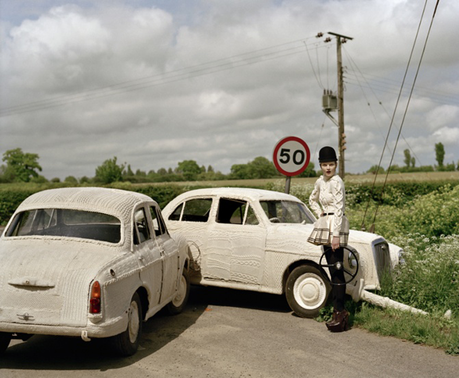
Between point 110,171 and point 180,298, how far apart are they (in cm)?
Result: 8812

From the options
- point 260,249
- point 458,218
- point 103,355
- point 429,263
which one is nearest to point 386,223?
point 458,218

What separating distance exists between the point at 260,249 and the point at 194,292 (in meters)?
2.14

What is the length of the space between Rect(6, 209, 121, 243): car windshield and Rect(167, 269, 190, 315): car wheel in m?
1.82

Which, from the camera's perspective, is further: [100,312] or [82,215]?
[82,215]

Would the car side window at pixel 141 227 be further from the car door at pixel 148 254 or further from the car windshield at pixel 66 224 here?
the car windshield at pixel 66 224

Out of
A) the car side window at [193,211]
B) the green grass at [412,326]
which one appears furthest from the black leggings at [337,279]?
the car side window at [193,211]

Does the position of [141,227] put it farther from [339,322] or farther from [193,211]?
[339,322]

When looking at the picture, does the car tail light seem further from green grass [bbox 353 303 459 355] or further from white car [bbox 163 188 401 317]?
green grass [bbox 353 303 459 355]

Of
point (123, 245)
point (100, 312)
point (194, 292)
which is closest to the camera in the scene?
point (100, 312)

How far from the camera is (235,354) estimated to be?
20.6 ft

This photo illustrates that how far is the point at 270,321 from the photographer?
797cm

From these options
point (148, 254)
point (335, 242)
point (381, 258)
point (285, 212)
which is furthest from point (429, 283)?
point (148, 254)

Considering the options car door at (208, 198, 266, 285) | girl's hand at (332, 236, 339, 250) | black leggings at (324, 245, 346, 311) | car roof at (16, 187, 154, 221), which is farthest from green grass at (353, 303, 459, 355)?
car roof at (16, 187, 154, 221)

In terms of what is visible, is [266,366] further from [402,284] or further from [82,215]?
[402,284]
